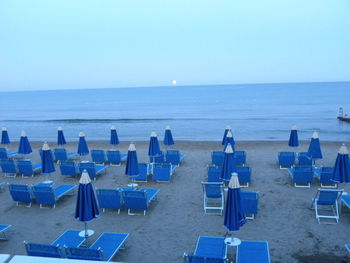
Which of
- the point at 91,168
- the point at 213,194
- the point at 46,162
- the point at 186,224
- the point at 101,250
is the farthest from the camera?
the point at 91,168

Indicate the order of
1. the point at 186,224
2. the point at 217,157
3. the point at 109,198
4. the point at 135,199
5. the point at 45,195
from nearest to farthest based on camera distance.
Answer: the point at 186,224 < the point at 135,199 < the point at 109,198 < the point at 45,195 < the point at 217,157

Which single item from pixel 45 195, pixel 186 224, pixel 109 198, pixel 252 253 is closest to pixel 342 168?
pixel 252 253

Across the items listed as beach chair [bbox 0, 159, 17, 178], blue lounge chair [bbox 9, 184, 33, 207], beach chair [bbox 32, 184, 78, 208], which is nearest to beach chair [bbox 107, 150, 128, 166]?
beach chair [bbox 0, 159, 17, 178]

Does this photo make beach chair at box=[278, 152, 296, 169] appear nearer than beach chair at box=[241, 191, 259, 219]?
No

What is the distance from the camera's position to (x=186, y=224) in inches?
308

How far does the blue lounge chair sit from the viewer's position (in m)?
8.91

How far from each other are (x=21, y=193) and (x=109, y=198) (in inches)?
110

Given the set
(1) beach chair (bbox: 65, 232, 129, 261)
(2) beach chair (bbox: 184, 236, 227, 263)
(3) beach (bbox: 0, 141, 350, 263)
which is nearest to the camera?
(1) beach chair (bbox: 65, 232, 129, 261)

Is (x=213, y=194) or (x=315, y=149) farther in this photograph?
(x=315, y=149)

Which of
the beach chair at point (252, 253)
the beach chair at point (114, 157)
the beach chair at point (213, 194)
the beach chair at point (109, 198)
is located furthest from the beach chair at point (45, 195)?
the beach chair at point (252, 253)

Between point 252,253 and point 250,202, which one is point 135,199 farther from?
point 252,253

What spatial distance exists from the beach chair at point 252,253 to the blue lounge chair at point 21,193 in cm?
637

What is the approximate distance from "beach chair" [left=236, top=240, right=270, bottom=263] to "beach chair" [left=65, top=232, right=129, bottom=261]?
2.42 metres

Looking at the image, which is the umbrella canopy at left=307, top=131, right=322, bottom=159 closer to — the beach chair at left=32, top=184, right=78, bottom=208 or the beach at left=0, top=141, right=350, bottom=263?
the beach at left=0, top=141, right=350, bottom=263
